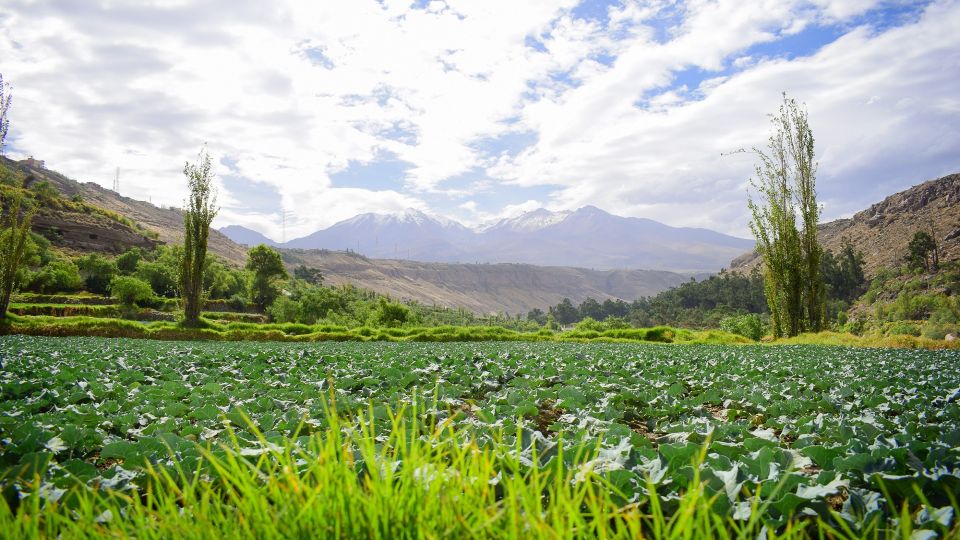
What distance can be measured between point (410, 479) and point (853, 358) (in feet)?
48.2

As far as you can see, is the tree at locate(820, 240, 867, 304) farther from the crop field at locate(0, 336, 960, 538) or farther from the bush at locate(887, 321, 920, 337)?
the crop field at locate(0, 336, 960, 538)

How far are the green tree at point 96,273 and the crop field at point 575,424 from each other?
227 ft

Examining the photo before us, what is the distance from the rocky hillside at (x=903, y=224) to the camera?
90250 millimetres

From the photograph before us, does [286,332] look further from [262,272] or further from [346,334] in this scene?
[262,272]

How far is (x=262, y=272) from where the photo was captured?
72375mm

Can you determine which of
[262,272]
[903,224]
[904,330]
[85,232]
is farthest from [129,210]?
[903,224]

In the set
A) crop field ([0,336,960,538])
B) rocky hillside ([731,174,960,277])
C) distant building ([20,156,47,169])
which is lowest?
crop field ([0,336,960,538])

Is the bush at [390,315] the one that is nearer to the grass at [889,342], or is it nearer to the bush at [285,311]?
the bush at [285,311]

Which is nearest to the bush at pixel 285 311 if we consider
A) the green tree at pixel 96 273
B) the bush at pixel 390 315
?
the bush at pixel 390 315

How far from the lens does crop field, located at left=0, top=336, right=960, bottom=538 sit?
2.67 m

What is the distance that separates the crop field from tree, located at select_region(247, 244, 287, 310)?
6310 centimetres

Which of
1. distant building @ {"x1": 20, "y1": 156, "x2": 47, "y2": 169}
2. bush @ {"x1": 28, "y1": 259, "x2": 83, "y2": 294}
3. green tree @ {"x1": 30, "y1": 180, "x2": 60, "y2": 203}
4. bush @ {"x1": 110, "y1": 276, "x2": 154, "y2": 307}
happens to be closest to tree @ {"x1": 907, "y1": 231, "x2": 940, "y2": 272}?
bush @ {"x1": 110, "y1": 276, "x2": 154, "y2": 307}

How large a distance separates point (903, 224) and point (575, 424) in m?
132

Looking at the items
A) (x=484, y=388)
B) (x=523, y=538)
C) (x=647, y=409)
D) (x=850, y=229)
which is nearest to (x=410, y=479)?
(x=523, y=538)
